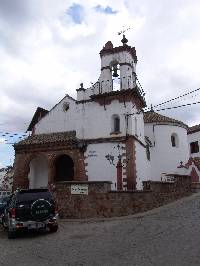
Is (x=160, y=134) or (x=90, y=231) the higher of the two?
(x=160, y=134)

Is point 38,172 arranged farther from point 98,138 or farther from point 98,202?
point 98,202

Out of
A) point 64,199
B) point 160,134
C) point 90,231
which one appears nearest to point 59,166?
point 64,199

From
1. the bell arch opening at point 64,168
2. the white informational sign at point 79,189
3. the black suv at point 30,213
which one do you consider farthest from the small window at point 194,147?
the black suv at point 30,213

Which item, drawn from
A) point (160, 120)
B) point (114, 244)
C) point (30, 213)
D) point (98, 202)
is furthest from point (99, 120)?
point (114, 244)

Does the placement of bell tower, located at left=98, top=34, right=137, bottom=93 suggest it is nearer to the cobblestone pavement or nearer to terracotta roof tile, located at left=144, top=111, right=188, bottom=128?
terracotta roof tile, located at left=144, top=111, right=188, bottom=128

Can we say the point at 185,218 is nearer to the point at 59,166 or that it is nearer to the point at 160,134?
the point at 59,166

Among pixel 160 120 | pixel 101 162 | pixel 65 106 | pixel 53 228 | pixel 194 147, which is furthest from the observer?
pixel 194 147

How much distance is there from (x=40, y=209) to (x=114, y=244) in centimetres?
392

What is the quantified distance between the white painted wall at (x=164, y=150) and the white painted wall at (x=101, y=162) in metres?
7.63

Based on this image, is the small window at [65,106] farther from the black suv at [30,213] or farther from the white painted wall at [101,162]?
the black suv at [30,213]

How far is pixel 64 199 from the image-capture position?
61.3 ft

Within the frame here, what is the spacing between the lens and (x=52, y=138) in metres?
27.2

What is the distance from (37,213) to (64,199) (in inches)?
215

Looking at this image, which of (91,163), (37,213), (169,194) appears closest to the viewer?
(37,213)
